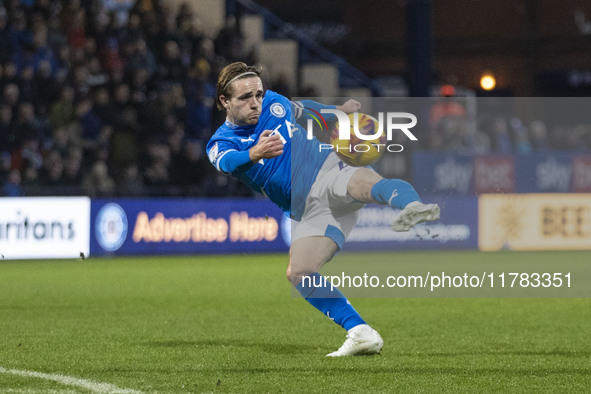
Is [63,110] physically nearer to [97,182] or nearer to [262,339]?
[97,182]

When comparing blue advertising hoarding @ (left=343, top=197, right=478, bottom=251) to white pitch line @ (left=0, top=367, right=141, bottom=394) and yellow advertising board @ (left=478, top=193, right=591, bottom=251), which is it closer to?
yellow advertising board @ (left=478, top=193, right=591, bottom=251)

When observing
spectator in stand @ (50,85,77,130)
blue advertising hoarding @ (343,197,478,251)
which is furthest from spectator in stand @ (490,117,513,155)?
blue advertising hoarding @ (343,197,478,251)

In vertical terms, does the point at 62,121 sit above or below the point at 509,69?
below

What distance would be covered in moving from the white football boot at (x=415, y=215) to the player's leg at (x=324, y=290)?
654 millimetres

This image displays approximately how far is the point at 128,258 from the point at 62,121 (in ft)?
7.36

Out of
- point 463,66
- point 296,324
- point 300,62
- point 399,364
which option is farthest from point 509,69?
point 399,364

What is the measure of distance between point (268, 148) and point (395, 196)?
88 cm

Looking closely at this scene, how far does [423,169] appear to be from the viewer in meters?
8.05

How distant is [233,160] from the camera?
6949mm

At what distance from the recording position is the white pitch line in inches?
232

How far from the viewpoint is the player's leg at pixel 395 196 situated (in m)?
6.84

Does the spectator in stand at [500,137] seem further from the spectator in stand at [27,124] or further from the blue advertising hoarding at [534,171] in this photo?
the spectator in stand at [27,124]

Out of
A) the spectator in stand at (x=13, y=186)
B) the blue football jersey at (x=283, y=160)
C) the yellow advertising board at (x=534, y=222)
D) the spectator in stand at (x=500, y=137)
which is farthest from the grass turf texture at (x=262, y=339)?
the spectator in stand at (x=500, y=137)

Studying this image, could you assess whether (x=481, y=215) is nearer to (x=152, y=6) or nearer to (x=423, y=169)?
(x=423, y=169)
